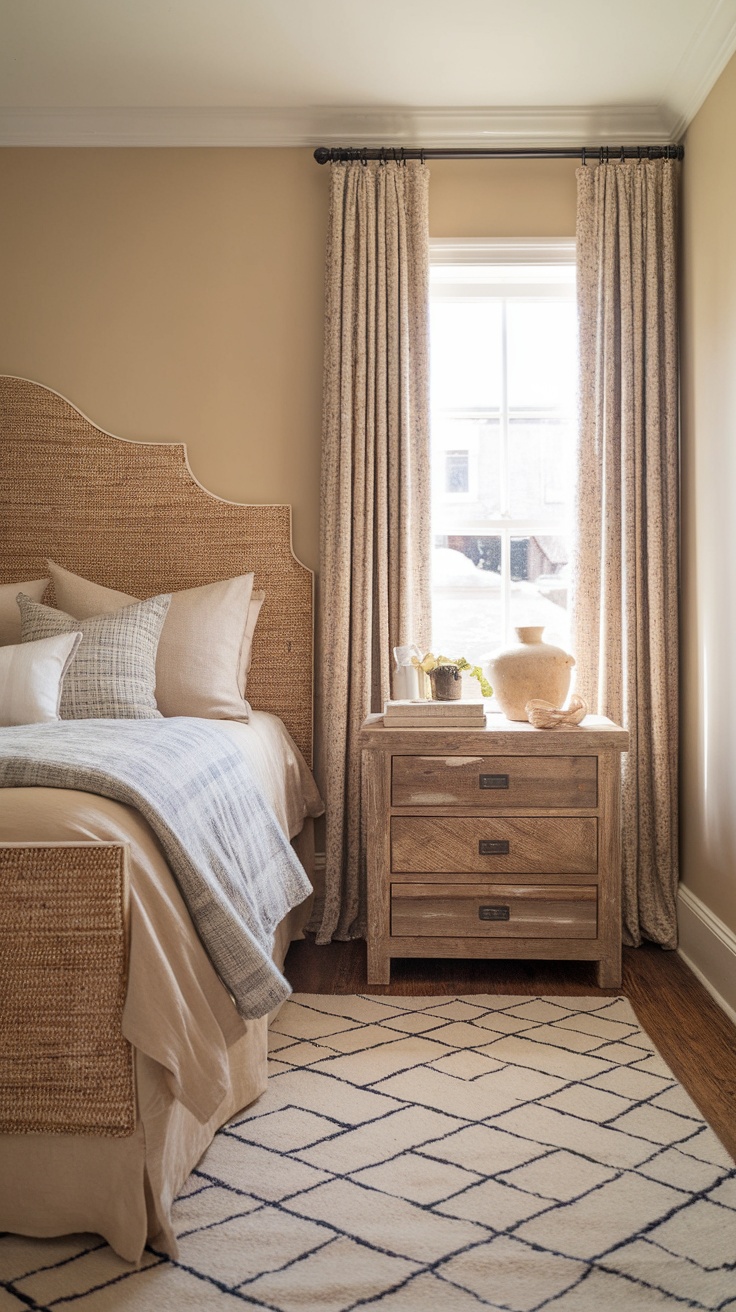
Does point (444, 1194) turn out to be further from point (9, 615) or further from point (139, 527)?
point (139, 527)

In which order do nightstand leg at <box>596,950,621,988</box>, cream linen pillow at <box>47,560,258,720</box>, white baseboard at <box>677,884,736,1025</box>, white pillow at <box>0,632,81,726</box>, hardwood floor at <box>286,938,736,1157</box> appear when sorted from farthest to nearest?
cream linen pillow at <box>47,560,258,720</box>
nightstand leg at <box>596,950,621,988</box>
white baseboard at <box>677,884,736,1025</box>
white pillow at <box>0,632,81,726</box>
hardwood floor at <box>286,938,736,1157</box>

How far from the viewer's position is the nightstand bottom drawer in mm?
2689

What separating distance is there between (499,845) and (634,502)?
1.19 m

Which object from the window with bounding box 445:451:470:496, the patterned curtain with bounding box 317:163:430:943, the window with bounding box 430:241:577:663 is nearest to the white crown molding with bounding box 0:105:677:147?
the patterned curtain with bounding box 317:163:430:943

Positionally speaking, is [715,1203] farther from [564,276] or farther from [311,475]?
[564,276]

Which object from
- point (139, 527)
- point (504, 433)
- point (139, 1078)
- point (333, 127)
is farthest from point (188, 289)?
point (139, 1078)

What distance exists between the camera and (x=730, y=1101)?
203cm

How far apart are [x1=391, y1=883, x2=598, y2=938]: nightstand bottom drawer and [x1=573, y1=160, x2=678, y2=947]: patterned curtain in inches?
20.0

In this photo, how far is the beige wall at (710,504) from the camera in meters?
2.66

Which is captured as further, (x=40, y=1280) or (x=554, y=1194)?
(x=554, y=1194)

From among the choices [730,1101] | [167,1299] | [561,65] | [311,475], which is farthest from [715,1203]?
[561,65]

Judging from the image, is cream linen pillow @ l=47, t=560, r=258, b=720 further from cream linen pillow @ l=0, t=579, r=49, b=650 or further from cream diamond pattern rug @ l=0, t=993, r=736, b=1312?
cream diamond pattern rug @ l=0, t=993, r=736, b=1312

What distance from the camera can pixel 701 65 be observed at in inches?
110

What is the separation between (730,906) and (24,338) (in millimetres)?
2835
